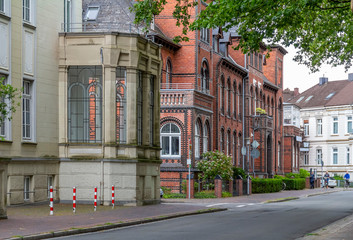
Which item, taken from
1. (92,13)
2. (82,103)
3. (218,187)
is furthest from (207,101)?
(82,103)

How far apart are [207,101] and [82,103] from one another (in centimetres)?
1727

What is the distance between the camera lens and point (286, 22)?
24516 mm

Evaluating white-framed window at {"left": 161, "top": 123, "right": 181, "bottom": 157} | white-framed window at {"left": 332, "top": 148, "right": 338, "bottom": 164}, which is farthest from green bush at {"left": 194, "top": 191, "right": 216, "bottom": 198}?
white-framed window at {"left": 332, "top": 148, "right": 338, "bottom": 164}

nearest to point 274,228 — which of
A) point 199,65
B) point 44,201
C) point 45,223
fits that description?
point 45,223

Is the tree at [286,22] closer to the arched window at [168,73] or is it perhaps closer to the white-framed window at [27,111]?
the white-framed window at [27,111]

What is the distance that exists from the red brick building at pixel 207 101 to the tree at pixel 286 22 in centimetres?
359

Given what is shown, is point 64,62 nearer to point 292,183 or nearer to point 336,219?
point 336,219

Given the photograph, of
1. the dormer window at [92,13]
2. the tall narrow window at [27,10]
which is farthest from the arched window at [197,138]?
the tall narrow window at [27,10]

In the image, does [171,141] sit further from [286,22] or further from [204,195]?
[286,22]

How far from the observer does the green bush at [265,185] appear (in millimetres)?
51544

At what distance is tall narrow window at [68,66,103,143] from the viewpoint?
1167 inches

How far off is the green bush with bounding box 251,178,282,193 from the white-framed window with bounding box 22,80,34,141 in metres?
26.3

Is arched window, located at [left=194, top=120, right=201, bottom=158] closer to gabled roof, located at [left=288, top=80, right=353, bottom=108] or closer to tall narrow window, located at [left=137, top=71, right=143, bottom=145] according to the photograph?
tall narrow window, located at [left=137, top=71, right=143, bottom=145]

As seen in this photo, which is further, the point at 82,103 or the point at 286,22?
the point at 82,103
